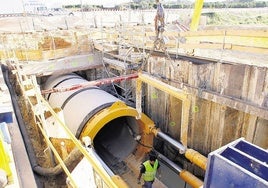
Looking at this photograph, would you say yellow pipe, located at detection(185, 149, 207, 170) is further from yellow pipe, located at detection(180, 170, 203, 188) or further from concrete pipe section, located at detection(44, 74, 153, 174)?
concrete pipe section, located at detection(44, 74, 153, 174)

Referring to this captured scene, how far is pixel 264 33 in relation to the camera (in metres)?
6.64

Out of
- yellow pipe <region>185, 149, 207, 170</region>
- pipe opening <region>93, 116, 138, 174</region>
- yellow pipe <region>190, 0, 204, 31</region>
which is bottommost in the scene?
pipe opening <region>93, 116, 138, 174</region>

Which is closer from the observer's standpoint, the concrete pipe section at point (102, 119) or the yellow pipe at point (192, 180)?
the yellow pipe at point (192, 180)

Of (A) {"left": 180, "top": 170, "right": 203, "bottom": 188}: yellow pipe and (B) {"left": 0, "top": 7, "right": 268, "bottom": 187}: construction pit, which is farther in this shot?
(A) {"left": 180, "top": 170, "right": 203, "bottom": 188}: yellow pipe

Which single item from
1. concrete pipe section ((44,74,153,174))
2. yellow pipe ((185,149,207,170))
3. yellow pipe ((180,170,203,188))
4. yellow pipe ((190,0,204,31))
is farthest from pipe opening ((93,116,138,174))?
yellow pipe ((190,0,204,31))

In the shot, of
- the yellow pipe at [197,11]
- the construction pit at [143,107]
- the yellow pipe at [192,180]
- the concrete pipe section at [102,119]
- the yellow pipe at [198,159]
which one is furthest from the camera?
the yellow pipe at [197,11]

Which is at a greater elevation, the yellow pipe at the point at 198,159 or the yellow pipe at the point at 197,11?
the yellow pipe at the point at 197,11

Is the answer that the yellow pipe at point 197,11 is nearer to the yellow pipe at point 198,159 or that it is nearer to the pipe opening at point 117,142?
the pipe opening at point 117,142

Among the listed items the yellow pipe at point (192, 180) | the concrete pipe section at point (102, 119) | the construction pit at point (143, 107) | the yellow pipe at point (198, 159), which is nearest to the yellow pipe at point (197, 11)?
the construction pit at point (143, 107)

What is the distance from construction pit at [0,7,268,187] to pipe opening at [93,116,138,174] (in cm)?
4

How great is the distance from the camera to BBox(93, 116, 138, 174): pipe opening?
817 centimetres

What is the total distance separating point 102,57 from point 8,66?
3.88 m

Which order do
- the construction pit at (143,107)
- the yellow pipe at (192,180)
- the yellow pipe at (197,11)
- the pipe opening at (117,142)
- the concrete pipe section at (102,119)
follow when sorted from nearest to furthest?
the construction pit at (143,107)
the yellow pipe at (192,180)
the concrete pipe section at (102,119)
the pipe opening at (117,142)
the yellow pipe at (197,11)

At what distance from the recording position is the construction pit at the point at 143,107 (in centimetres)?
552
